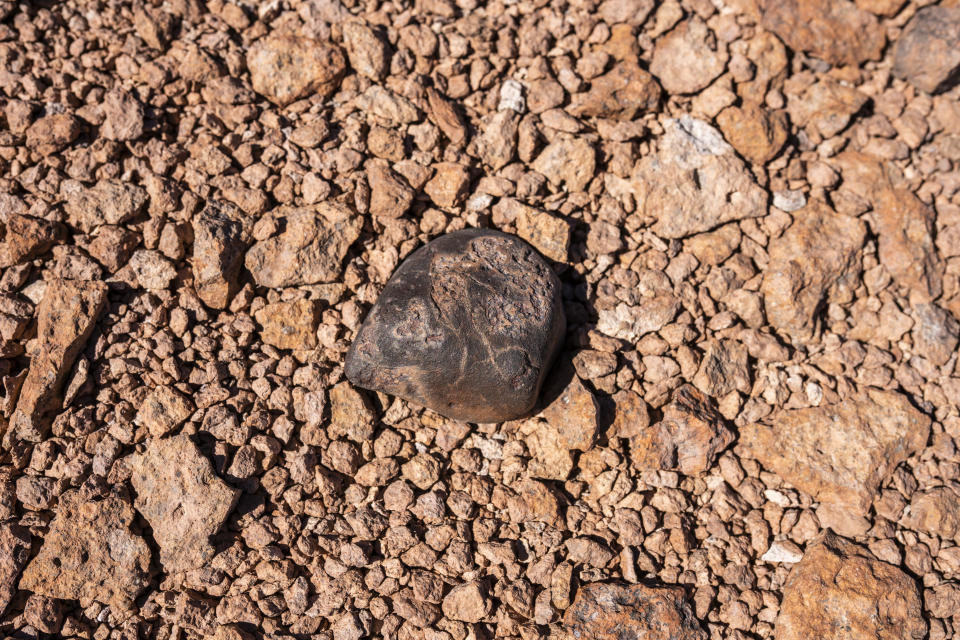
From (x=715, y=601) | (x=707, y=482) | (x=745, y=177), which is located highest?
(x=745, y=177)

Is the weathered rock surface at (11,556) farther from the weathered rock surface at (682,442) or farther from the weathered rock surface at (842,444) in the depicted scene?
the weathered rock surface at (842,444)

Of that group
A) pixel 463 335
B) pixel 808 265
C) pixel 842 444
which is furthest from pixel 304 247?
pixel 842 444

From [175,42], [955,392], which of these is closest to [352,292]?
[175,42]

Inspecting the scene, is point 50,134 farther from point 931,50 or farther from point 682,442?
point 931,50

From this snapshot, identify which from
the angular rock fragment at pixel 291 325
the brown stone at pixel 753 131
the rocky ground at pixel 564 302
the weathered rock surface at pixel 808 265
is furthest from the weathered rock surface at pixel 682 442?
the angular rock fragment at pixel 291 325

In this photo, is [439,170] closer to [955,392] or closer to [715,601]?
[715,601]

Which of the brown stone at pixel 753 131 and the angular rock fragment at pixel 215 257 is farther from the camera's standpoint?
the brown stone at pixel 753 131
